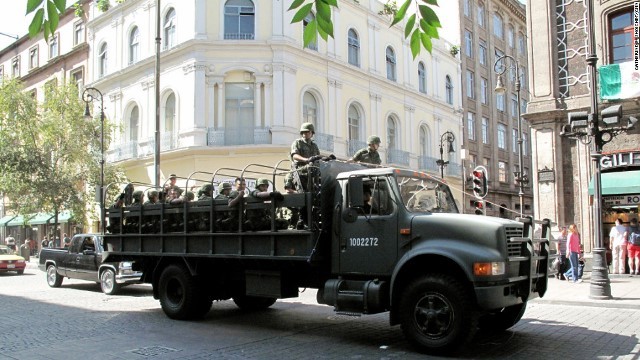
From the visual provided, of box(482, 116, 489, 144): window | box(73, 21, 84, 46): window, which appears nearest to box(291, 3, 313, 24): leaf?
Result: box(73, 21, 84, 46): window

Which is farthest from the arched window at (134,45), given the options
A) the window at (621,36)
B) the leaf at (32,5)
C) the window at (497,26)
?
the window at (497,26)

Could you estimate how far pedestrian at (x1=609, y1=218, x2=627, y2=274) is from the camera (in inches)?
675

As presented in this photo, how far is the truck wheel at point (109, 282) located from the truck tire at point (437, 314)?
33.0 feet

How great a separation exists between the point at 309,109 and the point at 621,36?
15.4m

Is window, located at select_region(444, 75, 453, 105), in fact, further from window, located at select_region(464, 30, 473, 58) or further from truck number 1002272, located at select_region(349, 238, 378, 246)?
truck number 1002272, located at select_region(349, 238, 378, 246)

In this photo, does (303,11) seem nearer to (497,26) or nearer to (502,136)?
(502,136)

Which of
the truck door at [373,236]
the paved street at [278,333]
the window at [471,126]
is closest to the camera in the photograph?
the paved street at [278,333]

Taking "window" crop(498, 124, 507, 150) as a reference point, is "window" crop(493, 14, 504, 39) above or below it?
above

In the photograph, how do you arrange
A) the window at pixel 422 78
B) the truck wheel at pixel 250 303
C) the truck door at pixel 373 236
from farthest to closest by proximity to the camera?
the window at pixel 422 78
the truck wheel at pixel 250 303
the truck door at pixel 373 236

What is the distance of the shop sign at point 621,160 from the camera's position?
17.6 meters

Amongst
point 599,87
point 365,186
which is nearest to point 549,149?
point 599,87

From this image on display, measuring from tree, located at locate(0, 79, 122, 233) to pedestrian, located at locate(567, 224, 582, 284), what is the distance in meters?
21.9

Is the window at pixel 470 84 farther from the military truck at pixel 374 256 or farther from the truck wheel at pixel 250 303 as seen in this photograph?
the military truck at pixel 374 256

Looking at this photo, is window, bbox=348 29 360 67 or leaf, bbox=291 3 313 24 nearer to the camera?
leaf, bbox=291 3 313 24
